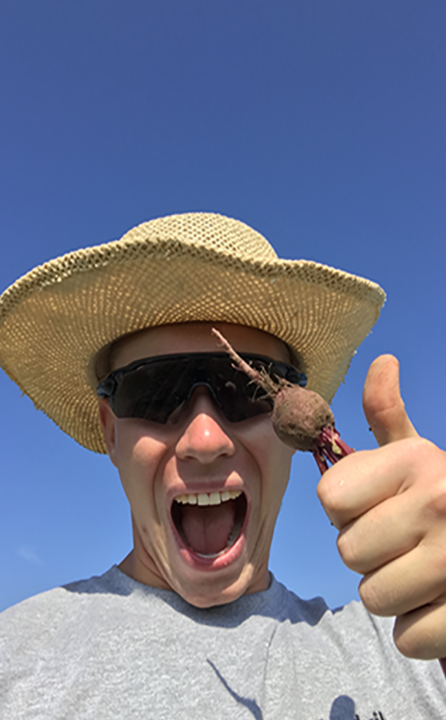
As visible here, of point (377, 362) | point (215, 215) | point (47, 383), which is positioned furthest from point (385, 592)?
point (47, 383)

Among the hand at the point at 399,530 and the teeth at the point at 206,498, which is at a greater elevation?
the teeth at the point at 206,498

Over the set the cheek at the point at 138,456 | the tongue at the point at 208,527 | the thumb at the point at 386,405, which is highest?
the cheek at the point at 138,456

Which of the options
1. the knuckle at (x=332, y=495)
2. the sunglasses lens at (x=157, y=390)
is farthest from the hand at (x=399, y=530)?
the sunglasses lens at (x=157, y=390)

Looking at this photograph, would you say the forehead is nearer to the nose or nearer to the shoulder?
the nose

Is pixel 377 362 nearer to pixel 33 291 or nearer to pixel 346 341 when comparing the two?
pixel 346 341

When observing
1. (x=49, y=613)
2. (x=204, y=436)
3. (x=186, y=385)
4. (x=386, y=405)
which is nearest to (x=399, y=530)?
(x=386, y=405)

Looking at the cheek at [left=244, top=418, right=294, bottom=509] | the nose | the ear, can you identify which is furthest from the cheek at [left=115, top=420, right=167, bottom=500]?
the cheek at [left=244, top=418, right=294, bottom=509]

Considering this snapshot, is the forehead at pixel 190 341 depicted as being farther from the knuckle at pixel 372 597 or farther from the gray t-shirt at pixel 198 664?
the knuckle at pixel 372 597

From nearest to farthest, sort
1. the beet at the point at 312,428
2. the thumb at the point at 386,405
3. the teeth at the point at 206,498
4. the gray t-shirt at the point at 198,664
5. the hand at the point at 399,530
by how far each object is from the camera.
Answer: the hand at the point at 399,530, the thumb at the point at 386,405, the beet at the point at 312,428, the gray t-shirt at the point at 198,664, the teeth at the point at 206,498
